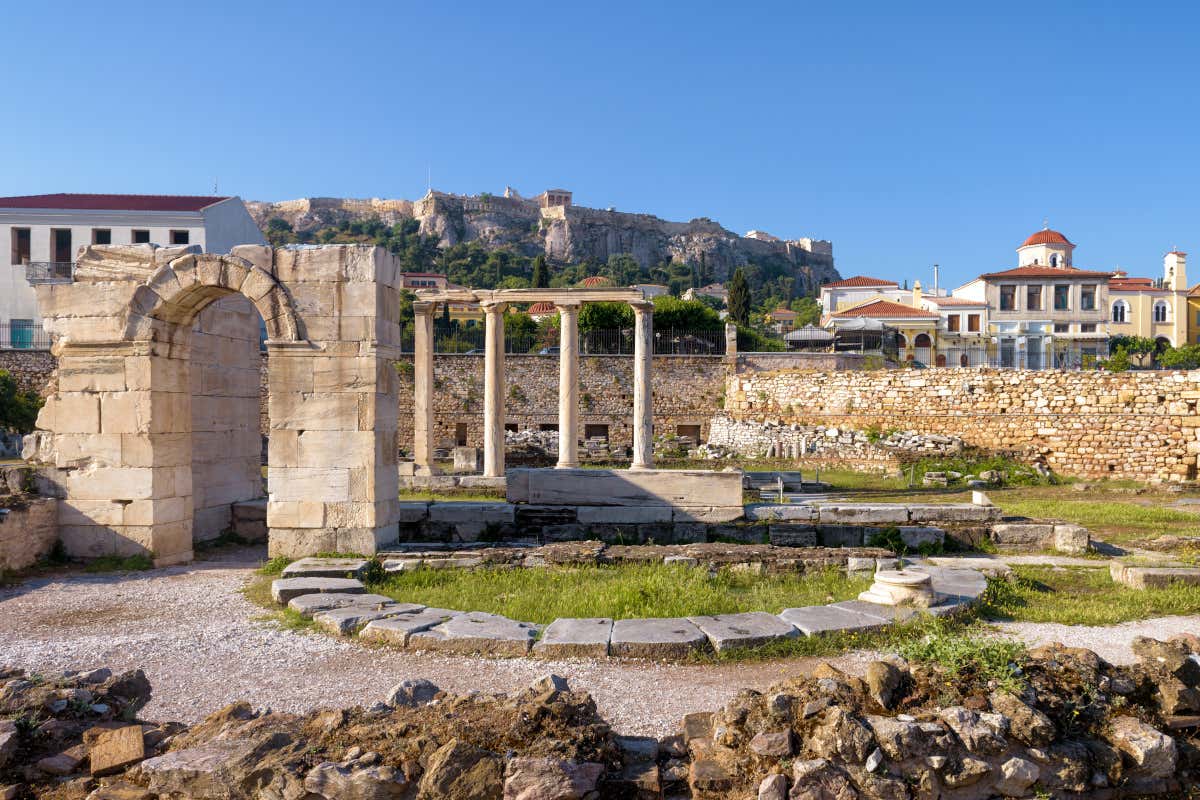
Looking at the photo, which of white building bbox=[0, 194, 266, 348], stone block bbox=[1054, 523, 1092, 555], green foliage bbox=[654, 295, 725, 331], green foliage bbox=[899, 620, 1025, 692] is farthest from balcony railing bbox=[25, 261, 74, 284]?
green foliage bbox=[899, 620, 1025, 692]

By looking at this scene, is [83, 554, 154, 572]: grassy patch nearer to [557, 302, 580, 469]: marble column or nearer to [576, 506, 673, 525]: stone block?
[576, 506, 673, 525]: stone block

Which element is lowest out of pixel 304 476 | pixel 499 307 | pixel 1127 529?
pixel 1127 529

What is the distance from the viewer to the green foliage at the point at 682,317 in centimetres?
4919

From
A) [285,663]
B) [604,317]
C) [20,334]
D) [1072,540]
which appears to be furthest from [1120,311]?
[20,334]

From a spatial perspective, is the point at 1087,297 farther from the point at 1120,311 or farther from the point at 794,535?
the point at 794,535

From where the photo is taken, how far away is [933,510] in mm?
11336

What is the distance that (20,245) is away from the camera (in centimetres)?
4291

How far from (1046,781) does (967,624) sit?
3.35 m

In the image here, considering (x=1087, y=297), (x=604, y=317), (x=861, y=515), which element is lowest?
(x=861, y=515)

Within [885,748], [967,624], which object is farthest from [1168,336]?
[885,748]

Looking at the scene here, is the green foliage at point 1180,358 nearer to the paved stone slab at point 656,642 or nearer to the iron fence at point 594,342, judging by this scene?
the iron fence at point 594,342

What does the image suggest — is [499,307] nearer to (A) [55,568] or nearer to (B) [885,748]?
(A) [55,568]

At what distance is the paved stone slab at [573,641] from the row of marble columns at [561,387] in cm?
1024

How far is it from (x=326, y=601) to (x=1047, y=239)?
7138 cm
